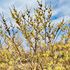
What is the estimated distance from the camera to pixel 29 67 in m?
13.6

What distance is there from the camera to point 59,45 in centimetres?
1205

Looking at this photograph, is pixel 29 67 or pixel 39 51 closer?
pixel 39 51

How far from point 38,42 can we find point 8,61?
1.50 m

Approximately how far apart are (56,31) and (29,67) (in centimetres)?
252

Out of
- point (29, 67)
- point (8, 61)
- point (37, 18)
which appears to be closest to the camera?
point (37, 18)

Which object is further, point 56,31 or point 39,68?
point 39,68

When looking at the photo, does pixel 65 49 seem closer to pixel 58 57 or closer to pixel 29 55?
pixel 58 57

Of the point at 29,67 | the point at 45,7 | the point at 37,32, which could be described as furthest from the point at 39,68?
the point at 45,7

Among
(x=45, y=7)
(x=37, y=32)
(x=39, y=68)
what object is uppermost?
(x=45, y=7)

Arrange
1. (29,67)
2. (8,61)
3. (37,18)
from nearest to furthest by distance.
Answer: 1. (37,18)
2. (8,61)
3. (29,67)

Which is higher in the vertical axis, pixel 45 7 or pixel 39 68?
pixel 45 7

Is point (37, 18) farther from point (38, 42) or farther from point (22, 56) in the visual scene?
point (22, 56)

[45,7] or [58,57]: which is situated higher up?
[45,7]

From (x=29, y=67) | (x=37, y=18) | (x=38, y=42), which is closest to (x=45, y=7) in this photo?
(x=37, y=18)
